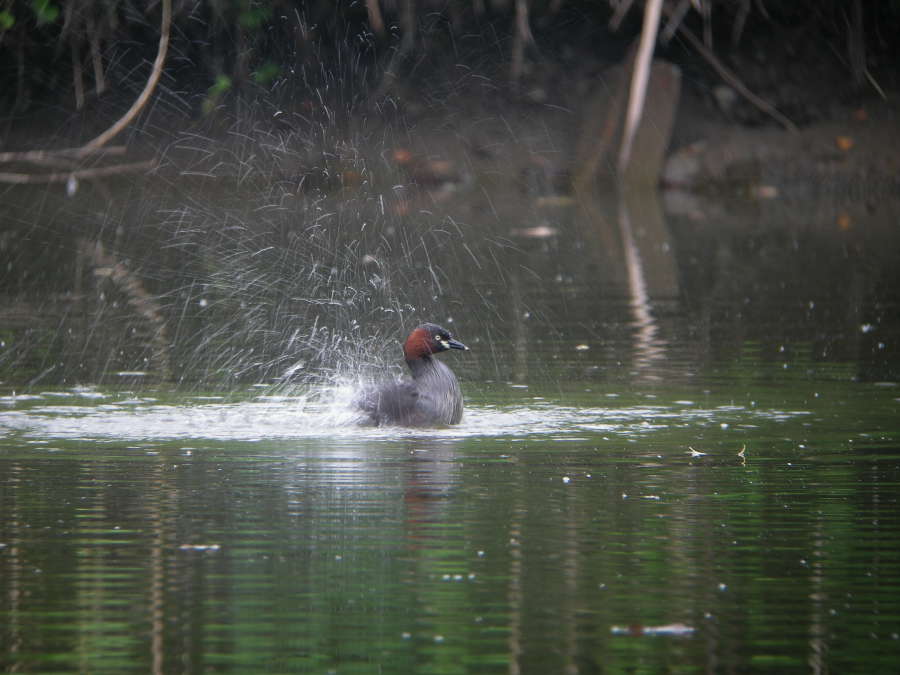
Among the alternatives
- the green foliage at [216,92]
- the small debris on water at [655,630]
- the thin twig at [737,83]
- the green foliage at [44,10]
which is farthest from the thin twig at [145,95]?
the green foliage at [216,92]

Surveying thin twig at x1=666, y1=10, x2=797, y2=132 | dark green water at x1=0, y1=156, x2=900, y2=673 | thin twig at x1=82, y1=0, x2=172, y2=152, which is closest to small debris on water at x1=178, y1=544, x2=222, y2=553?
dark green water at x1=0, y1=156, x2=900, y2=673

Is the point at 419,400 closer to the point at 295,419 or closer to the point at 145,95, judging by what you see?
the point at 295,419

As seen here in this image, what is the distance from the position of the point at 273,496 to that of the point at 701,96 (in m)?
25.2

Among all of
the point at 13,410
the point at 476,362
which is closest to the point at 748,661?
the point at 13,410

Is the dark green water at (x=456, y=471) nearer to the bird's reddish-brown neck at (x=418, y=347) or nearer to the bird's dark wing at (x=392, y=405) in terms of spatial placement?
the bird's dark wing at (x=392, y=405)

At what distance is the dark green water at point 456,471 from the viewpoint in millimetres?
5758

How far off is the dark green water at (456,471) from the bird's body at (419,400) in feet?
0.44

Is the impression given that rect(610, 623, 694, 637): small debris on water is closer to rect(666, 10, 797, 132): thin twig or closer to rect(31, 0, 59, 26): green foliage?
rect(666, 10, 797, 132): thin twig

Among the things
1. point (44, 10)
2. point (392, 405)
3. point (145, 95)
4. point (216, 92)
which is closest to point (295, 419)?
point (392, 405)

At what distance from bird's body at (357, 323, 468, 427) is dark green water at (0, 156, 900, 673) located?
0.13m

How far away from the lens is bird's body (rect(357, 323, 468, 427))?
33.8ft

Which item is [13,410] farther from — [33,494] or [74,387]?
[33,494]

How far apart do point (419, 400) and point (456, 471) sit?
1.69m

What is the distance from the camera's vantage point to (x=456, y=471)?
8.76 meters
